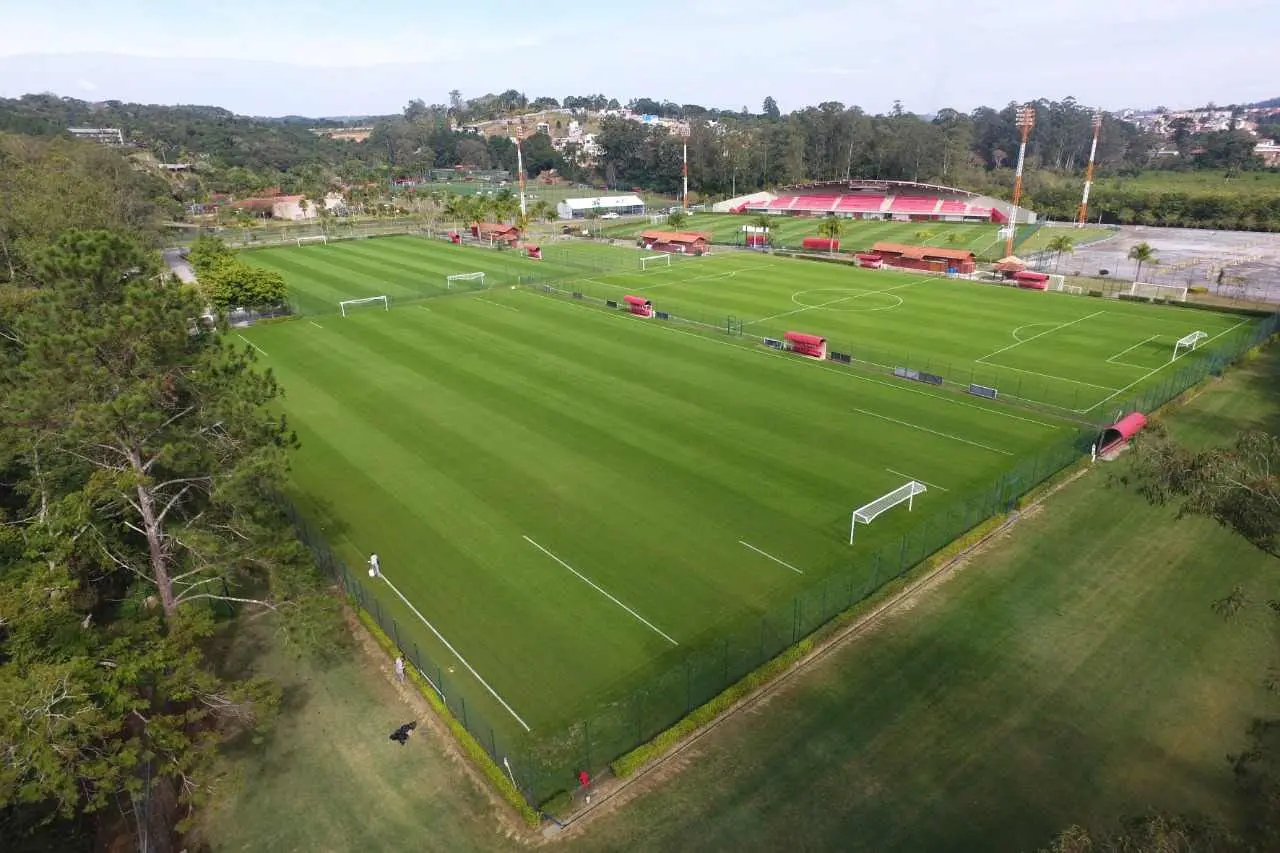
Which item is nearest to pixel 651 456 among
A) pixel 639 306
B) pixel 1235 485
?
pixel 1235 485

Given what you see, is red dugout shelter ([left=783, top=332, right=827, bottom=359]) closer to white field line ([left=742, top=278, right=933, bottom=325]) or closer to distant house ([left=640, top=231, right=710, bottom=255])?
white field line ([left=742, top=278, right=933, bottom=325])

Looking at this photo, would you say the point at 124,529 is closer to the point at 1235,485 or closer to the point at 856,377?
the point at 1235,485

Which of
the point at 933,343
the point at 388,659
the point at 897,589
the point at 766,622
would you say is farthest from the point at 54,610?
the point at 933,343

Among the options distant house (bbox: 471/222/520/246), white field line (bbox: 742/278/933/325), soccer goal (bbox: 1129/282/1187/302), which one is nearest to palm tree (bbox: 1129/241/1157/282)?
soccer goal (bbox: 1129/282/1187/302)

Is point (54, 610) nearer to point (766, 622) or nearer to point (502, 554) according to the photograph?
point (502, 554)

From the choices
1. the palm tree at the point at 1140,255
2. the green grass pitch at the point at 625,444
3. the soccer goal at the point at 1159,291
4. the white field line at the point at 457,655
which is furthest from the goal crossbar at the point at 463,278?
the palm tree at the point at 1140,255

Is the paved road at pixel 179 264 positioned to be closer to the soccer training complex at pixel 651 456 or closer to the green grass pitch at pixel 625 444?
the green grass pitch at pixel 625 444
